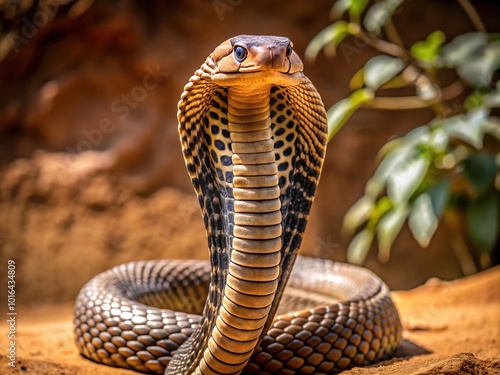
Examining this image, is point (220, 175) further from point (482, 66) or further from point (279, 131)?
point (482, 66)

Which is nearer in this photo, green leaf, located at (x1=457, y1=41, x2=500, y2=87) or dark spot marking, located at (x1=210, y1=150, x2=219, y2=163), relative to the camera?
dark spot marking, located at (x1=210, y1=150, x2=219, y2=163)

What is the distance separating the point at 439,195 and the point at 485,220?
1.89ft

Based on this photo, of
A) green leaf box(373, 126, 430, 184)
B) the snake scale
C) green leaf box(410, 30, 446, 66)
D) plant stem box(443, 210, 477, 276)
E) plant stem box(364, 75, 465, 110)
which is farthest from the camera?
plant stem box(443, 210, 477, 276)

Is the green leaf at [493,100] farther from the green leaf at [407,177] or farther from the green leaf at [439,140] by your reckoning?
the green leaf at [407,177]

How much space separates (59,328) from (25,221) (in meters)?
3.22

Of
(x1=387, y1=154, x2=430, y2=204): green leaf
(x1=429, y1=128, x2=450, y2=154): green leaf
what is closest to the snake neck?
(x1=387, y1=154, x2=430, y2=204): green leaf

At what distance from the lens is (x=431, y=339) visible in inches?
167

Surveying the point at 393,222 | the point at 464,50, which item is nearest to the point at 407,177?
the point at 393,222

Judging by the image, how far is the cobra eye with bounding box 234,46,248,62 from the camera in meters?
2.41

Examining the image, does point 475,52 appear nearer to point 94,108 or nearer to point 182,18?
point 182,18

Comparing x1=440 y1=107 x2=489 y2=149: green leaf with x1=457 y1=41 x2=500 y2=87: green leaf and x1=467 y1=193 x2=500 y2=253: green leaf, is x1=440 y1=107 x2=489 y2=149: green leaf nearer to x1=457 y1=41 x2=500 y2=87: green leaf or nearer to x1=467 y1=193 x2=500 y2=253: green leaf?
x1=457 y1=41 x2=500 y2=87: green leaf

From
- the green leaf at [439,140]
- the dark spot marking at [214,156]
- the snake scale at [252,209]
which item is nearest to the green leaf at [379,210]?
the green leaf at [439,140]

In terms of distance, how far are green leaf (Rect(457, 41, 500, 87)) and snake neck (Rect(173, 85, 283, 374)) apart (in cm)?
361

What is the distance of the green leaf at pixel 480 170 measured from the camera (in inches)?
208
